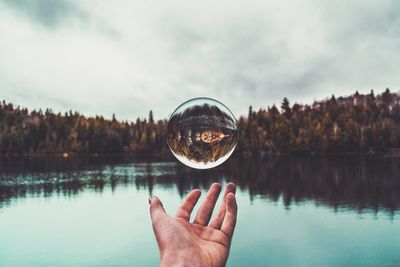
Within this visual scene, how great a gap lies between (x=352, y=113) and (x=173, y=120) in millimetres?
167712

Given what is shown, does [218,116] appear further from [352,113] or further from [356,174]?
[352,113]

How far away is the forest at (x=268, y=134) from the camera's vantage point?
14675cm

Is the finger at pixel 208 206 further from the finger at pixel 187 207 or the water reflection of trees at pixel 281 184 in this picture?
the water reflection of trees at pixel 281 184

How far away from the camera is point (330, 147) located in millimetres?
150750

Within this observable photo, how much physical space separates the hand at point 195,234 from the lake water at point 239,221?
30.1 metres

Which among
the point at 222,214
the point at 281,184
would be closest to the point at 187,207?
the point at 222,214

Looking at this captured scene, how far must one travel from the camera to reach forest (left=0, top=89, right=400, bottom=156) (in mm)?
146750

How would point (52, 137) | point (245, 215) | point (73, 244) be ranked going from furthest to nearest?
point (52, 137) < point (245, 215) < point (73, 244)

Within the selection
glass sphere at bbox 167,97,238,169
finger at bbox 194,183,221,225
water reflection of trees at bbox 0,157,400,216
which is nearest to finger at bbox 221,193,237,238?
finger at bbox 194,183,221,225

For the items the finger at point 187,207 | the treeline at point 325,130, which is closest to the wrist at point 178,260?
the finger at point 187,207

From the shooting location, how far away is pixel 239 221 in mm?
46812

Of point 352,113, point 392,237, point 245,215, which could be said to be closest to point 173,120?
point 392,237

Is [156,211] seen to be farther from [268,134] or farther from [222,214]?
[268,134]

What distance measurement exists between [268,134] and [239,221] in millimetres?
124256
